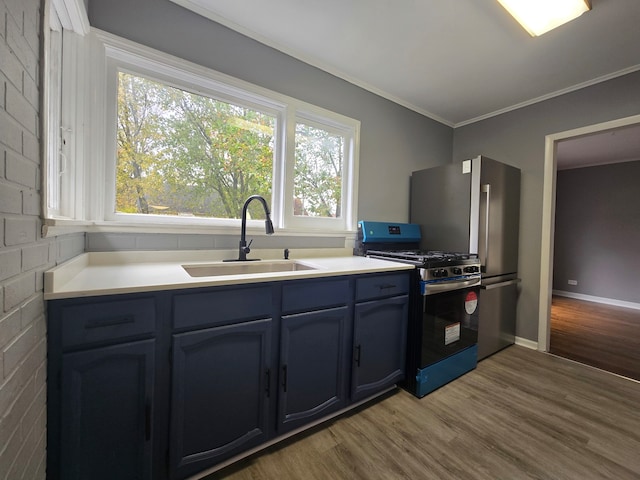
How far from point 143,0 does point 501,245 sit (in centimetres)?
319

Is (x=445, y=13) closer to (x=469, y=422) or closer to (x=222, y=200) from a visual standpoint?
(x=222, y=200)

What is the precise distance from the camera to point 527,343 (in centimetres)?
271

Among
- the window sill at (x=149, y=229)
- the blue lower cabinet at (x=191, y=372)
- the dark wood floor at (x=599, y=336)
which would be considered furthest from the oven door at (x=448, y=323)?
the dark wood floor at (x=599, y=336)

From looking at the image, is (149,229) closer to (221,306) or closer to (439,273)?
(221,306)

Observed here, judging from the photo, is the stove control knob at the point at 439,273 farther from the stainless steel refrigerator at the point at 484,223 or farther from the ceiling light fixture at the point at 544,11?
the ceiling light fixture at the point at 544,11

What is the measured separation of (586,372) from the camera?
2215 mm

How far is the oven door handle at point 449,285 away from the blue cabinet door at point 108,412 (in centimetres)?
157

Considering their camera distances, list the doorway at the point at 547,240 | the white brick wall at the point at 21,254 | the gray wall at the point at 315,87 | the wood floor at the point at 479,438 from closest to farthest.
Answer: the white brick wall at the point at 21,254 → the wood floor at the point at 479,438 → the gray wall at the point at 315,87 → the doorway at the point at 547,240

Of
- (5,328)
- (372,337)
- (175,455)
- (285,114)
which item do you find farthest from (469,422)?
(285,114)

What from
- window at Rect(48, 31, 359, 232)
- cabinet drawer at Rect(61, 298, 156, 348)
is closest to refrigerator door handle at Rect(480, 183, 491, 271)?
window at Rect(48, 31, 359, 232)

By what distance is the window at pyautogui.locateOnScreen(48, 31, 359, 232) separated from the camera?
4.72 ft

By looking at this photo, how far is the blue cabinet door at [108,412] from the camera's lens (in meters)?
0.91

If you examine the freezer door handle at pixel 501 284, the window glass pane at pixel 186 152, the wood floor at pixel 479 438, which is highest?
the window glass pane at pixel 186 152

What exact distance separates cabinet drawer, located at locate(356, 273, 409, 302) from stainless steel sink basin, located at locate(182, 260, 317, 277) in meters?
0.32
